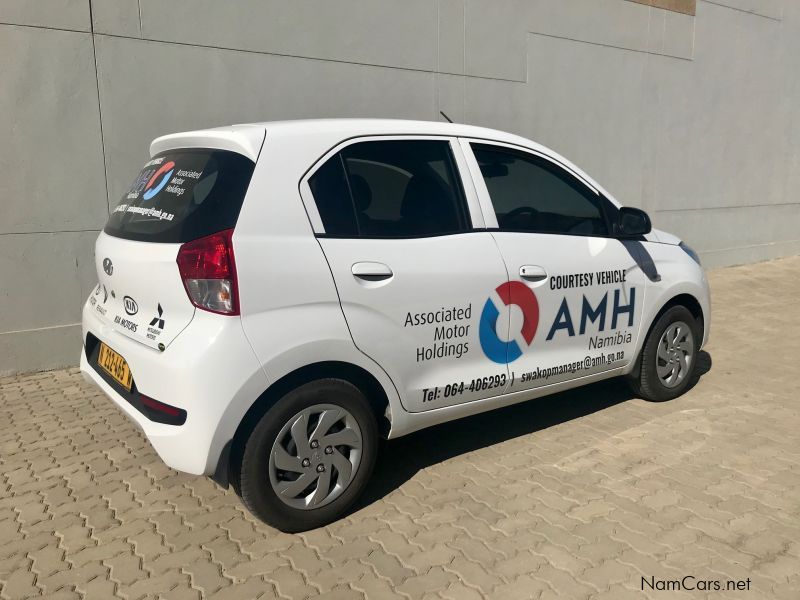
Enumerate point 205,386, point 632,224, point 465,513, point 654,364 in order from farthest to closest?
point 654,364, point 632,224, point 465,513, point 205,386

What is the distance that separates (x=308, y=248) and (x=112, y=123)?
3.42 meters

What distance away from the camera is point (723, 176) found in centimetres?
1093

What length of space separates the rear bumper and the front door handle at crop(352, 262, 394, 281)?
0.59m

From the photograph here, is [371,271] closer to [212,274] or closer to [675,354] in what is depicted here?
[212,274]

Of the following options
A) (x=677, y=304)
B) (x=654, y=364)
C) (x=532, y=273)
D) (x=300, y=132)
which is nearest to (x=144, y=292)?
(x=300, y=132)

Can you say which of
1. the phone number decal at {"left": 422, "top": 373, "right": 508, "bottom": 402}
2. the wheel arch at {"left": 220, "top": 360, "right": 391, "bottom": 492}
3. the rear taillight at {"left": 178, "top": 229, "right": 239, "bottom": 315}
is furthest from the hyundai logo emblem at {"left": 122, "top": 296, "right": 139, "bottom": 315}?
the phone number decal at {"left": 422, "top": 373, "right": 508, "bottom": 402}

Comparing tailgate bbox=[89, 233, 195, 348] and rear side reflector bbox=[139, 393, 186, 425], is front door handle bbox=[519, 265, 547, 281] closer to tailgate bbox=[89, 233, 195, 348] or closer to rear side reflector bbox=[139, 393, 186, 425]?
tailgate bbox=[89, 233, 195, 348]

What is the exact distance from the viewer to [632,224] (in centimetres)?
422

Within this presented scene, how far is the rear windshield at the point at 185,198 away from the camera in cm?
288

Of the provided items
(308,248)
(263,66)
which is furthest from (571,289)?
(263,66)

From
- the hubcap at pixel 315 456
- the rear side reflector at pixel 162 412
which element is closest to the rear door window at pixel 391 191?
the hubcap at pixel 315 456

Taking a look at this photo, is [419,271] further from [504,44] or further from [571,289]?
[504,44]

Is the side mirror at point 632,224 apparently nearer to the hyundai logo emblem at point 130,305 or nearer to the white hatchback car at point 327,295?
the white hatchback car at point 327,295

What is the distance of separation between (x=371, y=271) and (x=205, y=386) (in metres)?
0.87
